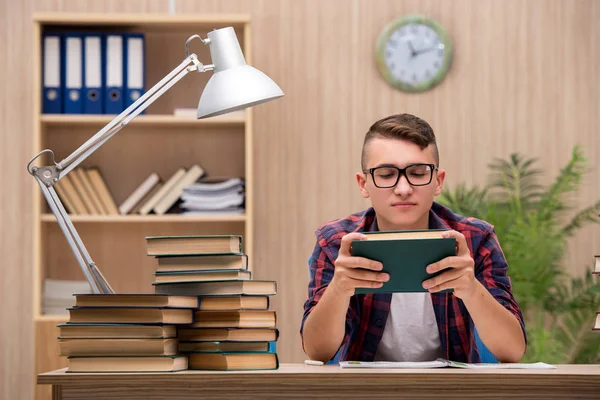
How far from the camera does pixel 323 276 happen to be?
206 centimetres

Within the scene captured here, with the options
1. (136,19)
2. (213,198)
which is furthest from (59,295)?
(136,19)

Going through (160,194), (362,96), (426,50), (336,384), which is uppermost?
(426,50)

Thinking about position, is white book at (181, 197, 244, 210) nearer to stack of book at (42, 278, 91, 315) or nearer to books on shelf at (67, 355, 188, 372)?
stack of book at (42, 278, 91, 315)

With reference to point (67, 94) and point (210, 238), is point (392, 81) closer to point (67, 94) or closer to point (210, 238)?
point (67, 94)

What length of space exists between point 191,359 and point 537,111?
9.73 feet

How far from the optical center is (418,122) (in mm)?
2018

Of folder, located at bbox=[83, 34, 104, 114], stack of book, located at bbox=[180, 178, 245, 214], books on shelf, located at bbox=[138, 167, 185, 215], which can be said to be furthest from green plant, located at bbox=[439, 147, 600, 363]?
folder, located at bbox=[83, 34, 104, 114]

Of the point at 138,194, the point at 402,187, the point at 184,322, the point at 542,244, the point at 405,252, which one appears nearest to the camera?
the point at 405,252

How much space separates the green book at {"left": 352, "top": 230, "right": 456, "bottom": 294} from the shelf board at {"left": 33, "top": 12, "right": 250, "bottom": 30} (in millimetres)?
2385

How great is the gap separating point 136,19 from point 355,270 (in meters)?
2.50

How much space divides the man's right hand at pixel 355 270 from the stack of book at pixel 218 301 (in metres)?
0.18

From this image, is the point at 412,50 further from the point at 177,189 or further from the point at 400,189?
the point at 400,189

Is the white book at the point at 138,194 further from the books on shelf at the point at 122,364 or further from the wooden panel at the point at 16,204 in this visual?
the books on shelf at the point at 122,364

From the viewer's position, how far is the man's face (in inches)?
73.9
